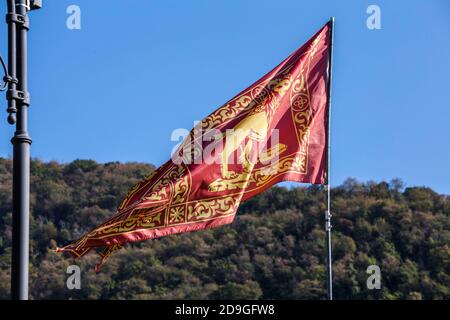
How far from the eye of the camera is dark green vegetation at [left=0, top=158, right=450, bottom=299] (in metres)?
47.3

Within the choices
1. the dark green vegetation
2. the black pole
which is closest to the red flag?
the black pole

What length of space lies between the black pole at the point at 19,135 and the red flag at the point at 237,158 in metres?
1.30

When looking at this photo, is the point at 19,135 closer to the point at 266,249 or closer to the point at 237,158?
the point at 237,158

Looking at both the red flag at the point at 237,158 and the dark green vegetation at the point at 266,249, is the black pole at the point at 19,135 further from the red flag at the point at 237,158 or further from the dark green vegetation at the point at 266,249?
the dark green vegetation at the point at 266,249

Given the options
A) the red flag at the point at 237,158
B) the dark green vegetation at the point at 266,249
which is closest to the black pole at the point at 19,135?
the red flag at the point at 237,158

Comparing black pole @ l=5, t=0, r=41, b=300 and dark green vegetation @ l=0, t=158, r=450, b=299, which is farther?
dark green vegetation @ l=0, t=158, r=450, b=299

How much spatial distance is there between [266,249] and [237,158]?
4439 cm

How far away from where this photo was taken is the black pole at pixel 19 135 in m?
8.89

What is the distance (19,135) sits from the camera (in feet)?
30.2

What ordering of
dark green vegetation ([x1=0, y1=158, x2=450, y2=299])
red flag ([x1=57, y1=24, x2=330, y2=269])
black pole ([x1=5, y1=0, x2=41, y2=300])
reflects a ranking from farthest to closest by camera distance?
dark green vegetation ([x1=0, y1=158, x2=450, y2=299]) → red flag ([x1=57, y1=24, x2=330, y2=269]) → black pole ([x1=5, y1=0, x2=41, y2=300])

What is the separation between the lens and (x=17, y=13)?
31.0 feet

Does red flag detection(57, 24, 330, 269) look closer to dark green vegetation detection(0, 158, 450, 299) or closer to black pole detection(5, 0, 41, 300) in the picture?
black pole detection(5, 0, 41, 300)

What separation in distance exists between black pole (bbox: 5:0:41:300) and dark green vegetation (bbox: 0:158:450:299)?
34852 millimetres
